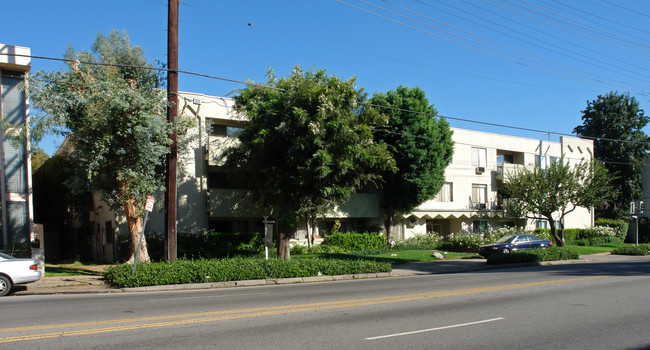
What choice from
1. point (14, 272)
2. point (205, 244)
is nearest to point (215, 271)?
point (14, 272)

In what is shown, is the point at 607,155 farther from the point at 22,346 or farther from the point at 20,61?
the point at 22,346

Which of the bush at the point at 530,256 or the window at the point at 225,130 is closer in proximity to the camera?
the bush at the point at 530,256

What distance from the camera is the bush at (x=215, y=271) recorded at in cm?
1536

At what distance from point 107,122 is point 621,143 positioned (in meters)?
50.8

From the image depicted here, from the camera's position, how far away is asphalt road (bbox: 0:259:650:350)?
7.25 m

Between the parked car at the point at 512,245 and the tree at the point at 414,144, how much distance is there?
521 cm

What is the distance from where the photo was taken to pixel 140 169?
19.3 m

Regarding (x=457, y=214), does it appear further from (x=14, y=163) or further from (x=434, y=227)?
(x=14, y=163)

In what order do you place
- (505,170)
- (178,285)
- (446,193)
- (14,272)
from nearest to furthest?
(14,272)
(178,285)
(446,193)
(505,170)

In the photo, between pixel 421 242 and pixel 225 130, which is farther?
pixel 421 242

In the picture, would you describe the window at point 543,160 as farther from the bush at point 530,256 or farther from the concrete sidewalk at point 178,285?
the concrete sidewalk at point 178,285

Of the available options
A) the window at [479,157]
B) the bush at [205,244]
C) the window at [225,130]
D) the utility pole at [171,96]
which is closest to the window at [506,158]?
the window at [479,157]

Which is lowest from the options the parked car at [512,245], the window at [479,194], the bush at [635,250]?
the bush at [635,250]

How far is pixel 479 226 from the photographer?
3884 centimetres
